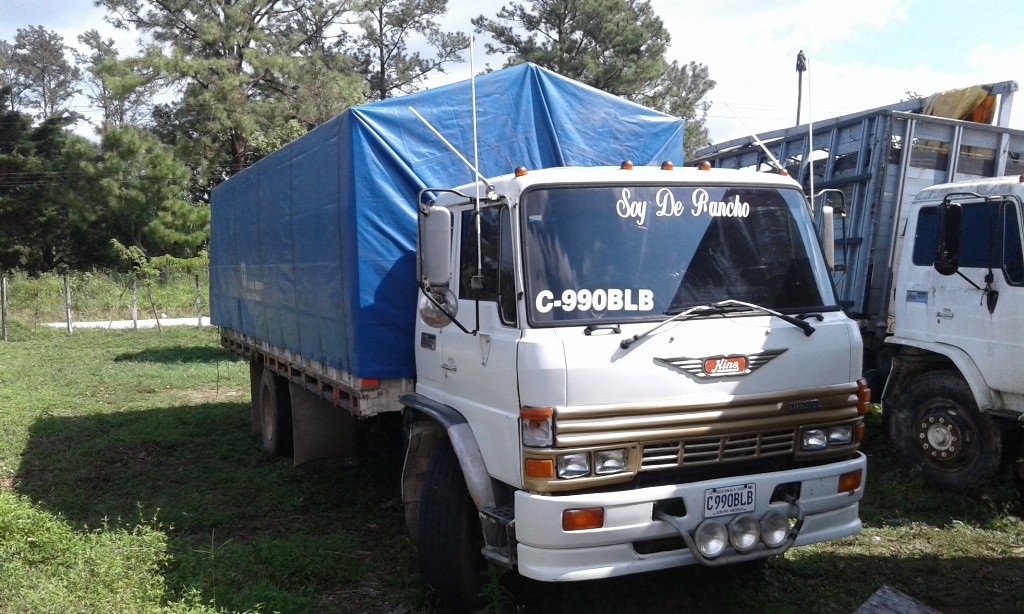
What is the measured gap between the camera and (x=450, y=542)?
185 inches

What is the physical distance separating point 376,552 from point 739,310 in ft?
10.2

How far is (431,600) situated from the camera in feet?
15.9

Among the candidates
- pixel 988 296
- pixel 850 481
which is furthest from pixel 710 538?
pixel 988 296

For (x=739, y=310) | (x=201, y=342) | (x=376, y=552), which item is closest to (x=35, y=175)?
(x=201, y=342)

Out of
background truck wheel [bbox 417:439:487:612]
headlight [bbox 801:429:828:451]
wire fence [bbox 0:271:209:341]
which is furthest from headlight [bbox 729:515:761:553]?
wire fence [bbox 0:271:209:341]

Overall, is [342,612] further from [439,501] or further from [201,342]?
[201,342]

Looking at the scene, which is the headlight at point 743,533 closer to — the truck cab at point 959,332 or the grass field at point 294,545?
the grass field at point 294,545

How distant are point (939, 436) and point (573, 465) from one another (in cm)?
443

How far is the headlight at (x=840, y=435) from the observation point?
4.57 metres

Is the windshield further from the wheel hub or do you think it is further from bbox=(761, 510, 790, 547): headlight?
the wheel hub

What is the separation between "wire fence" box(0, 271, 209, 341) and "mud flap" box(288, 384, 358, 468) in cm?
1955

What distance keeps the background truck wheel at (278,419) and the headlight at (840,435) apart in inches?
213

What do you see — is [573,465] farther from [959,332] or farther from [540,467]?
[959,332]

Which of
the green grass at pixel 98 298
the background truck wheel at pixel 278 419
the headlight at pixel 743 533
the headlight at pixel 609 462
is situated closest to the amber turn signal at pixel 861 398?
the headlight at pixel 743 533
